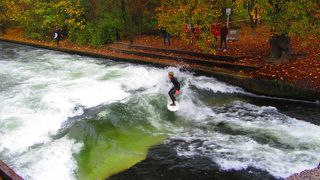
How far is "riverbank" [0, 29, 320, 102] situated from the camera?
16297 mm

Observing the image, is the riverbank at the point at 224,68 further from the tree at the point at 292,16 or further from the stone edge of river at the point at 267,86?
the tree at the point at 292,16

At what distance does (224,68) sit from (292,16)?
15.8 ft

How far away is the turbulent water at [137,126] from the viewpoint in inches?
446

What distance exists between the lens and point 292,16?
1599 centimetres

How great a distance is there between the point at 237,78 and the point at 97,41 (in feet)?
48.5

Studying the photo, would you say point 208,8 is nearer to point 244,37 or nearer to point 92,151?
point 244,37

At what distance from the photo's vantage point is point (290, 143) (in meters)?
12.2

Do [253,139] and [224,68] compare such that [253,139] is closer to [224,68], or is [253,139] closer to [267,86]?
[267,86]

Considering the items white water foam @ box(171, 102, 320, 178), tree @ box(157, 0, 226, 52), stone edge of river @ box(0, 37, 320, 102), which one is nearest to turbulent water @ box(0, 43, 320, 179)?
white water foam @ box(171, 102, 320, 178)

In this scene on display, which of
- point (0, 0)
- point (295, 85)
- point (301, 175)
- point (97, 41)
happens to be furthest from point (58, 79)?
point (0, 0)

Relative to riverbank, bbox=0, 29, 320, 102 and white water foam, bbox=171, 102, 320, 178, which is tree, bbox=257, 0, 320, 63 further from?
white water foam, bbox=171, 102, 320, 178

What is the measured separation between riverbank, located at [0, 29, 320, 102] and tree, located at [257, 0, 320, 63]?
94.6 inches

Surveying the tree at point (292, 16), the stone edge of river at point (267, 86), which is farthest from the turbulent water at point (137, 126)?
the tree at point (292, 16)

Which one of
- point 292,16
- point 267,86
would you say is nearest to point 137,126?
point 267,86
